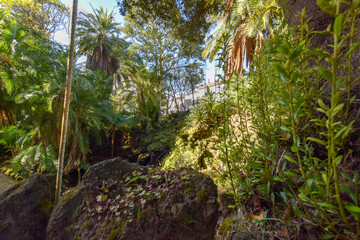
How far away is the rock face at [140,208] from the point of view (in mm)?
1285

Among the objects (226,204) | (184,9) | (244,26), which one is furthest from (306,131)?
(244,26)

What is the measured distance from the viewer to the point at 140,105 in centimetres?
1277

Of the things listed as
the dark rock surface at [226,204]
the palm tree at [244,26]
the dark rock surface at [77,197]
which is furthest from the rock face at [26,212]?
the palm tree at [244,26]

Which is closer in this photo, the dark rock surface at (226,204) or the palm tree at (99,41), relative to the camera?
the dark rock surface at (226,204)

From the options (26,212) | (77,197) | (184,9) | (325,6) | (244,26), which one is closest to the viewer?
(325,6)

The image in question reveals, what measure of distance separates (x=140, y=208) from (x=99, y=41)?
15.2m

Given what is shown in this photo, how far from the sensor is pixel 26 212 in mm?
1933

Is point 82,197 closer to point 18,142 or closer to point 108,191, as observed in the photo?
point 108,191

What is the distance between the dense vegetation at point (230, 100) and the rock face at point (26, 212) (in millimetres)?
1897

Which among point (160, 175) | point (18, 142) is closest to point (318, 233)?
point (160, 175)

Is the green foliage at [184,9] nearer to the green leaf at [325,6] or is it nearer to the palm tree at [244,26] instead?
the palm tree at [244,26]

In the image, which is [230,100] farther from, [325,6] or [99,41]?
[99,41]

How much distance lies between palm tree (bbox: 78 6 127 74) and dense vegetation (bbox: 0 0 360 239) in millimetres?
74

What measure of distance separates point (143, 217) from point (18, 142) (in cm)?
783
